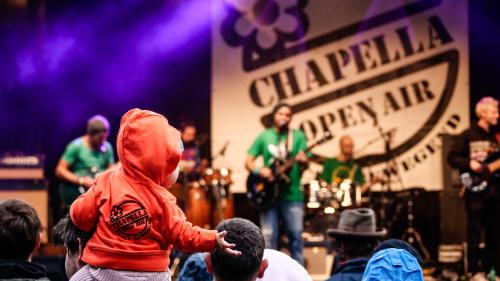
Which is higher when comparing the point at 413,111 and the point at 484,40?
the point at 484,40

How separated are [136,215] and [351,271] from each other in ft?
5.12

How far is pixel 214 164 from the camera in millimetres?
13805

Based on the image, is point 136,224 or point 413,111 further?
point 413,111

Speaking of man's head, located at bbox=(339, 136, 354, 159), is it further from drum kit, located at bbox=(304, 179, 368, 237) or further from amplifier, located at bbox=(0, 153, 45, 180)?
amplifier, located at bbox=(0, 153, 45, 180)

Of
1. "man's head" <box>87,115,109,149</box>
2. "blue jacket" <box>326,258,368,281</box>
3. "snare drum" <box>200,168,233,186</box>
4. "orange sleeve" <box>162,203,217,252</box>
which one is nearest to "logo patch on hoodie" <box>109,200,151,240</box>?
"orange sleeve" <box>162,203,217,252</box>

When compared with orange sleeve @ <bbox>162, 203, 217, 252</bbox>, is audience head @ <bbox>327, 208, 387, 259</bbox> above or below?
below

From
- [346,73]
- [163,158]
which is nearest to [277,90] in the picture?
[346,73]

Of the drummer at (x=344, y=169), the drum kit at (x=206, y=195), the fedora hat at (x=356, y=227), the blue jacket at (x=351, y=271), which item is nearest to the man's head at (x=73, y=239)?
the blue jacket at (x=351, y=271)

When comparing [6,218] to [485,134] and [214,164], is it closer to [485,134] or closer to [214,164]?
[485,134]

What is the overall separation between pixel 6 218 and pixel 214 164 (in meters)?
9.73

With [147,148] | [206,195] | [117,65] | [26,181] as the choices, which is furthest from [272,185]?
[147,148]

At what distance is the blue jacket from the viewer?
5207mm

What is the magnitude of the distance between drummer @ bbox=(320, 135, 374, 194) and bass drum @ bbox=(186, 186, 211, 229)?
1724mm

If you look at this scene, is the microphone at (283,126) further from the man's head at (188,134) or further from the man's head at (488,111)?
the man's head at (188,134)
